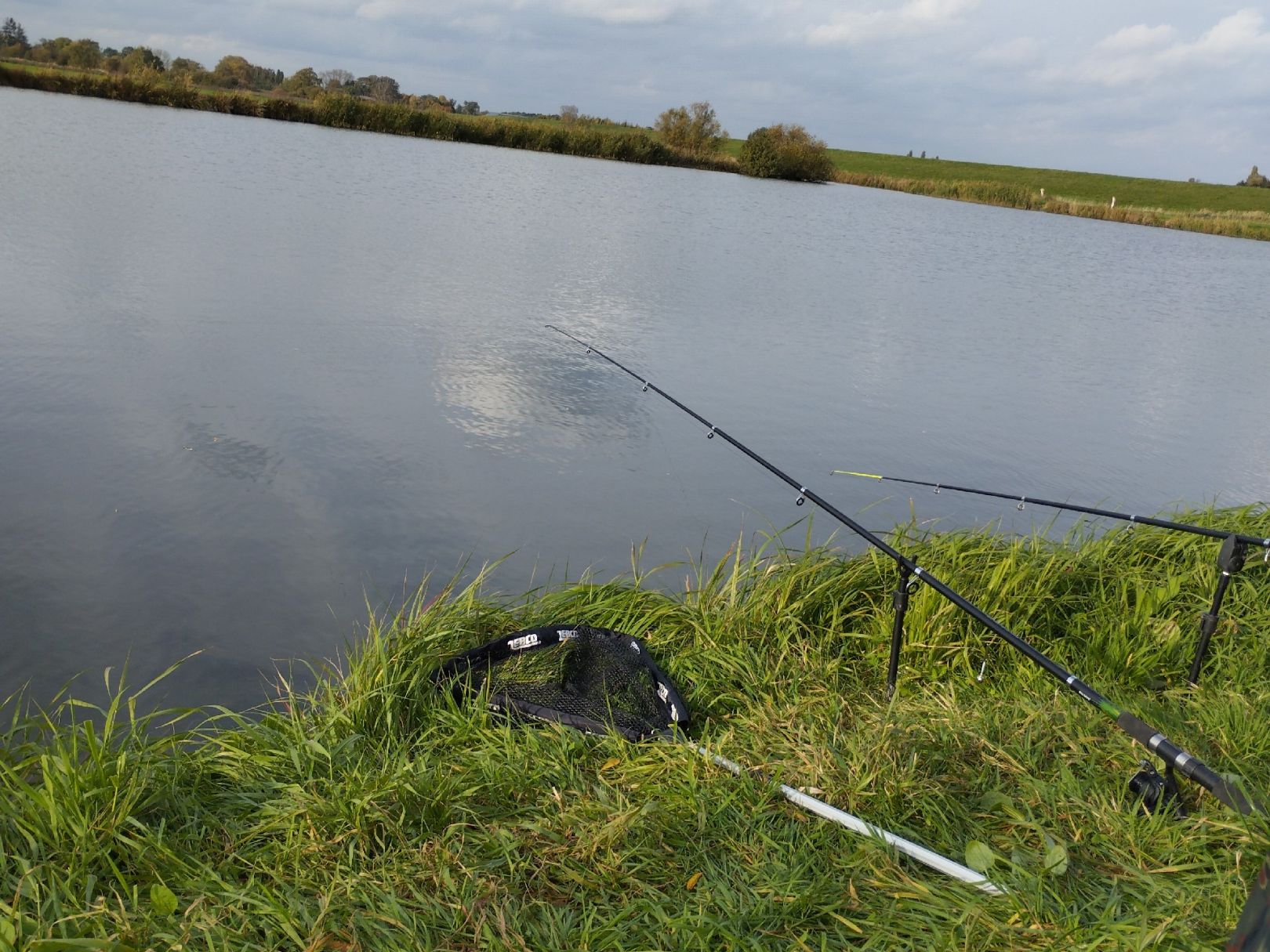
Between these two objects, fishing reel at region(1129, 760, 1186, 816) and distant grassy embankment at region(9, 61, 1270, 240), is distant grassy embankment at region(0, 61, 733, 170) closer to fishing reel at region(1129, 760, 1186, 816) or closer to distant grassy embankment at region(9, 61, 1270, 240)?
distant grassy embankment at region(9, 61, 1270, 240)

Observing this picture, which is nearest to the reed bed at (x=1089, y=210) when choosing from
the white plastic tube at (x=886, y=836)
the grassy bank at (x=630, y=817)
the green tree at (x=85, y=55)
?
the green tree at (x=85, y=55)

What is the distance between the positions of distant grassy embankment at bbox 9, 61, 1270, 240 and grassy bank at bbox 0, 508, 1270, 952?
31873 millimetres

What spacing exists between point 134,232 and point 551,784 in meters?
9.00

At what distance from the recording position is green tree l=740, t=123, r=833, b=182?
4009 centimetres

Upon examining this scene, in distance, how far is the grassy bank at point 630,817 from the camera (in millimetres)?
2031

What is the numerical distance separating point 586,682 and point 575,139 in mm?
34154

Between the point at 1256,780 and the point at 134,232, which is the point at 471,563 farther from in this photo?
the point at 134,232

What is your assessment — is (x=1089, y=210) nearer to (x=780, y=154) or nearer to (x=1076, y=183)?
(x=780, y=154)

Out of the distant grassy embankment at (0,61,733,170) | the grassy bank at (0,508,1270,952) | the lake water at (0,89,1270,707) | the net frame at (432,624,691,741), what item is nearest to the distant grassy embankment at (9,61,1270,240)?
the distant grassy embankment at (0,61,733,170)

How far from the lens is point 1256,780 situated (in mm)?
2645

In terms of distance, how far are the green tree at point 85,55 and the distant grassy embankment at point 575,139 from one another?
222 cm

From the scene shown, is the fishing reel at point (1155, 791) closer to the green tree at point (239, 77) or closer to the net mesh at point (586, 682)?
the net mesh at point (586, 682)

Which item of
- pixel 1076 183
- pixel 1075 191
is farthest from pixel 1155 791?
pixel 1076 183

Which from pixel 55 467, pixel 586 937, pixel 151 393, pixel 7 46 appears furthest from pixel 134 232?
pixel 7 46
